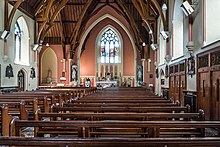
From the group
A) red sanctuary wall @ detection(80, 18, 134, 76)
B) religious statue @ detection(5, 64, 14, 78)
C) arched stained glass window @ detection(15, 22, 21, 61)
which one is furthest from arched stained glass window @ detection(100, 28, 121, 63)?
religious statue @ detection(5, 64, 14, 78)

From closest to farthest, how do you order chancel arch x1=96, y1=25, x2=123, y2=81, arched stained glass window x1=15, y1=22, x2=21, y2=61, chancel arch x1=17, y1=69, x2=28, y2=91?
arched stained glass window x1=15, y1=22, x2=21, y2=61, chancel arch x1=17, y1=69, x2=28, y2=91, chancel arch x1=96, y1=25, x2=123, y2=81

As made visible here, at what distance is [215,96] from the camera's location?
298 inches

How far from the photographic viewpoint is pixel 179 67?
12.2 meters

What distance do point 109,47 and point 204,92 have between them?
2210 cm

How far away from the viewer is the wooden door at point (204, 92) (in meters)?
8.14

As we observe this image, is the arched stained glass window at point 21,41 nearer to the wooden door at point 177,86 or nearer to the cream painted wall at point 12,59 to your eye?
the cream painted wall at point 12,59

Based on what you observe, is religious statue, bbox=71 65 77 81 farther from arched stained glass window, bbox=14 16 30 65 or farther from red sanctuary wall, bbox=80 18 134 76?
arched stained glass window, bbox=14 16 30 65

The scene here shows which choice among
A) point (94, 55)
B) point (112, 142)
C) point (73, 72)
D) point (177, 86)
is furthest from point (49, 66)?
point (112, 142)

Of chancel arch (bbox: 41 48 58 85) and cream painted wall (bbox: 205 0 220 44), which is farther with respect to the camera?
chancel arch (bbox: 41 48 58 85)

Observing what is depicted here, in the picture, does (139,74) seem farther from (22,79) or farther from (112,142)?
(112,142)

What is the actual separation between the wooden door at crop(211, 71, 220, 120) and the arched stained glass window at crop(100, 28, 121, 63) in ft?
73.5

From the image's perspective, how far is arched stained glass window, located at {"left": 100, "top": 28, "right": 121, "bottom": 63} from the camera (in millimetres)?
30109

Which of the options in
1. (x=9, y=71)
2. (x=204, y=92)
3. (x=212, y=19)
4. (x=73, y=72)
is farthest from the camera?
(x=73, y=72)

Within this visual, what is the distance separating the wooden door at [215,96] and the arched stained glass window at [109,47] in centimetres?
2241
